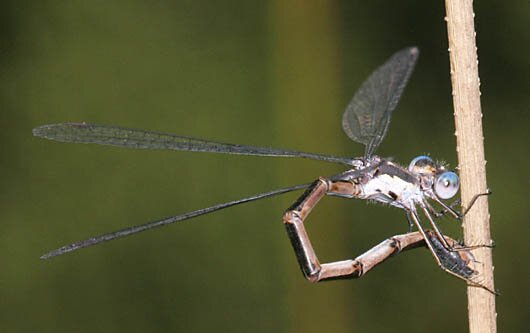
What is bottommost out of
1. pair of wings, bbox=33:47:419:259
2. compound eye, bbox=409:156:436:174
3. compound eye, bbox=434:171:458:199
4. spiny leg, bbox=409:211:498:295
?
spiny leg, bbox=409:211:498:295

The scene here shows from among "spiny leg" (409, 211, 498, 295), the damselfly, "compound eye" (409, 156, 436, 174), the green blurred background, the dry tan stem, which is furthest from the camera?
the green blurred background

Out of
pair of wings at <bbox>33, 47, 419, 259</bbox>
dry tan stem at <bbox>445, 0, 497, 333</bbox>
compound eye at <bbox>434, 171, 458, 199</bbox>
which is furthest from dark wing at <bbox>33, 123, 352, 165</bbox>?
dry tan stem at <bbox>445, 0, 497, 333</bbox>

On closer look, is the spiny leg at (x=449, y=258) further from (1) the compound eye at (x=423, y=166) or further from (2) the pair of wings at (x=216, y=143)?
(2) the pair of wings at (x=216, y=143)

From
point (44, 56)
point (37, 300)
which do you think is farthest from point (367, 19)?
point (37, 300)

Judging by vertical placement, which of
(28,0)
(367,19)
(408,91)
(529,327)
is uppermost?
(28,0)

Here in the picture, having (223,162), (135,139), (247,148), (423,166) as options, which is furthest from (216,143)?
(223,162)

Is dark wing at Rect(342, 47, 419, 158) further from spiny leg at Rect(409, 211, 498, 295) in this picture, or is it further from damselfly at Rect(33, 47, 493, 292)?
spiny leg at Rect(409, 211, 498, 295)

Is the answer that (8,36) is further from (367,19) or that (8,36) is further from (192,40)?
(367,19)
